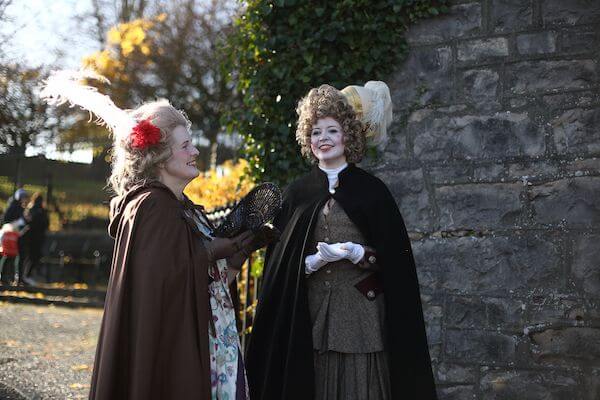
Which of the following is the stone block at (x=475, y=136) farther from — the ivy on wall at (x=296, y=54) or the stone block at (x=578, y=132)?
the ivy on wall at (x=296, y=54)

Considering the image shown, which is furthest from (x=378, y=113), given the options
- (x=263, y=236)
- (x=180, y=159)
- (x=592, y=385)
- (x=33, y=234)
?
(x=33, y=234)

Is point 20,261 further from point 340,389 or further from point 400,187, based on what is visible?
point 340,389

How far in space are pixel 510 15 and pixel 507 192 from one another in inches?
48.1

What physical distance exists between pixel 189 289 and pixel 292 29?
2.86m

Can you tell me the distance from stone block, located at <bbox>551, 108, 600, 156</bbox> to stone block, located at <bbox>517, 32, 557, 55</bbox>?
0.46 metres

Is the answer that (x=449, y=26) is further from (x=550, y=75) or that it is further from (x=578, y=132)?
(x=578, y=132)

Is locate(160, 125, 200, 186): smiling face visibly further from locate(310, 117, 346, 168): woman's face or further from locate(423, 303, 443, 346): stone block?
locate(423, 303, 443, 346): stone block

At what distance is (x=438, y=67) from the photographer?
15.8 feet

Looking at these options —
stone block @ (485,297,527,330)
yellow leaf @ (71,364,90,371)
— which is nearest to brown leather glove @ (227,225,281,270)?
stone block @ (485,297,527,330)

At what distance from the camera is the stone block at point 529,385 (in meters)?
4.30

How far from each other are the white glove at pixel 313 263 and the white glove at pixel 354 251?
14cm

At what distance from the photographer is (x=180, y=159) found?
10.2 feet

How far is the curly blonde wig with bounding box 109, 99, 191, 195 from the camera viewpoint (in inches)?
120

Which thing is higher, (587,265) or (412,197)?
(412,197)
